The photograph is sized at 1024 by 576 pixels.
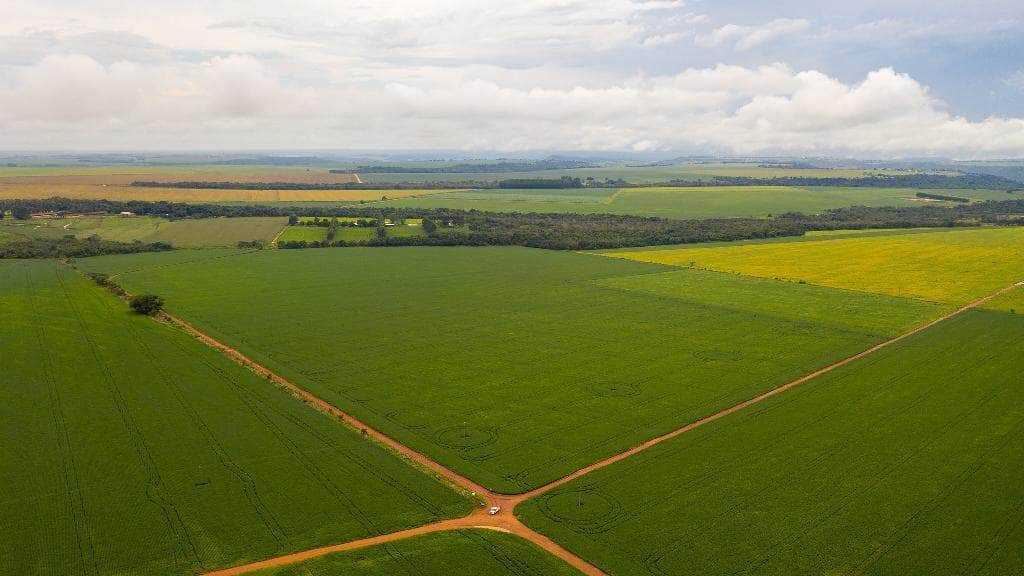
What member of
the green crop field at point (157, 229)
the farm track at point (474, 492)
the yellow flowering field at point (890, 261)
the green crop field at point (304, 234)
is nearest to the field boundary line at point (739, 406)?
the farm track at point (474, 492)

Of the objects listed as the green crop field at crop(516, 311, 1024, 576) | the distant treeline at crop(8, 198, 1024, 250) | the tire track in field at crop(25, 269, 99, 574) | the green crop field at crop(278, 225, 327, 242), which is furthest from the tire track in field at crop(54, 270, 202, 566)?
the distant treeline at crop(8, 198, 1024, 250)

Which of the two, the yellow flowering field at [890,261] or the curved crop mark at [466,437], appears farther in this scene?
the yellow flowering field at [890,261]

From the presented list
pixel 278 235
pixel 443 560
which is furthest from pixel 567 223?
pixel 443 560

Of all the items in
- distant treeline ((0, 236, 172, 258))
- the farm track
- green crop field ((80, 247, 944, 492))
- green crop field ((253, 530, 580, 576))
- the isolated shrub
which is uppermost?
distant treeline ((0, 236, 172, 258))

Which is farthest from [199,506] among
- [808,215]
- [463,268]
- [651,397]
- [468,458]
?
[808,215]

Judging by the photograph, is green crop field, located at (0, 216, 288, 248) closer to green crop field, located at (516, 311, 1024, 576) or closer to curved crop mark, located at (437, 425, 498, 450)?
curved crop mark, located at (437, 425, 498, 450)

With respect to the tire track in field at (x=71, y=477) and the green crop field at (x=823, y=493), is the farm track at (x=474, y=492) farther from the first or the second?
the tire track in field at (x=71, y=477)

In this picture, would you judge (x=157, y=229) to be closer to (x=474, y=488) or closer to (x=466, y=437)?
(x=466, y=437)
